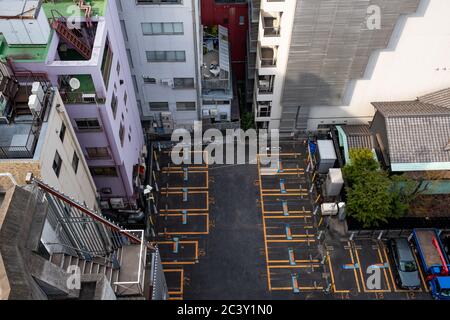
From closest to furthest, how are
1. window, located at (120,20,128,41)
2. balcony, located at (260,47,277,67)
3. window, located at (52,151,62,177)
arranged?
window, located at (52,151,62,177), window, located at (120,20,128,41), balcony, located at (260,47,277,67)

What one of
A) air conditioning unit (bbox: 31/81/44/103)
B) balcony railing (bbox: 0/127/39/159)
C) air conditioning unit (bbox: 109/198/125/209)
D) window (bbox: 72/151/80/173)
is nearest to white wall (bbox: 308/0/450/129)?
air conditioning unit (bbox: 109/198/125/209)

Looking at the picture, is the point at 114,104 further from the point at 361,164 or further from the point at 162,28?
the point at 361,164

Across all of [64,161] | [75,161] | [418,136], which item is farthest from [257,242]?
[64,161]

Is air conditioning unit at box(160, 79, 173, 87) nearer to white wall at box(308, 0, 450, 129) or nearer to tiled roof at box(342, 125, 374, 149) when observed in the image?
white wall at box(308, 0, 450, 129)

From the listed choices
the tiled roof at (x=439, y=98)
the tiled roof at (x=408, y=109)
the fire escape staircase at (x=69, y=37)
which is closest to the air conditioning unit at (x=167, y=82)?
the fire escape staircase at (x=69, y=37)

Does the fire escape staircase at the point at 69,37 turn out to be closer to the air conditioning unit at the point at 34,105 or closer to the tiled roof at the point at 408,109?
the air conditioning unit at the point at 34,105

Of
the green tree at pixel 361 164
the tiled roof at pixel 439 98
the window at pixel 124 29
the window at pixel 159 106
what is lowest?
the green tree at pixel 361 164

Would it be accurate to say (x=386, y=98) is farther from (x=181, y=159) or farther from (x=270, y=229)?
(x=181, y=159)
